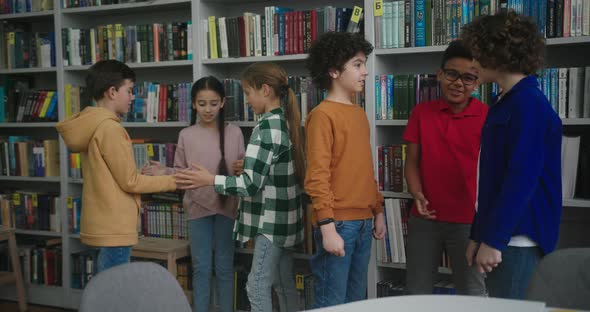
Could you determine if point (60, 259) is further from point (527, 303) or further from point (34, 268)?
point (527, 303)

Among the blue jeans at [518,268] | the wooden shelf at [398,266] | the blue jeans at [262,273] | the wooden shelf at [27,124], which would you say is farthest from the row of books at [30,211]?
the blue jeans at [518,268]

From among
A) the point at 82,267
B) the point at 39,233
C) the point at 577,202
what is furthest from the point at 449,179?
the point at 39,233

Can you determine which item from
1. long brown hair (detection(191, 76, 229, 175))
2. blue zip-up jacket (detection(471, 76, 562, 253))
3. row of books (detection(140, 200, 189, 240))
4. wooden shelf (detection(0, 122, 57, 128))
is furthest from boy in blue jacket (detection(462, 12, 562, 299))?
wooden shelf (detection(0, 122, 57, 128))

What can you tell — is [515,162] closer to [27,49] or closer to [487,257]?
[487,257]

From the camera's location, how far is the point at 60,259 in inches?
155

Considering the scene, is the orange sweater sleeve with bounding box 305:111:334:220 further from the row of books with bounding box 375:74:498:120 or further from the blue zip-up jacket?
the row of books with bounding box 375:74:498:120

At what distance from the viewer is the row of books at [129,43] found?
11.4 ft

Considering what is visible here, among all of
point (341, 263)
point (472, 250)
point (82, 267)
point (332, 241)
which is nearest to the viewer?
point (472, 250)

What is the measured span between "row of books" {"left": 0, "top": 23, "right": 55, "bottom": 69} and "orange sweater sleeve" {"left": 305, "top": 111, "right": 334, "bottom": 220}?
7.85 feet

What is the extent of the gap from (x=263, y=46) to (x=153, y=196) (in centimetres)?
116

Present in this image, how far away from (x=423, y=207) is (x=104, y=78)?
145cm

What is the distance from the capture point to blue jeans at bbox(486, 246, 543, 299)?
167 cm

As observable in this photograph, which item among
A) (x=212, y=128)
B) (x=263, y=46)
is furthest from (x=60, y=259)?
(x=263, y=46)

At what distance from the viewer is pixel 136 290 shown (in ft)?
4.65
